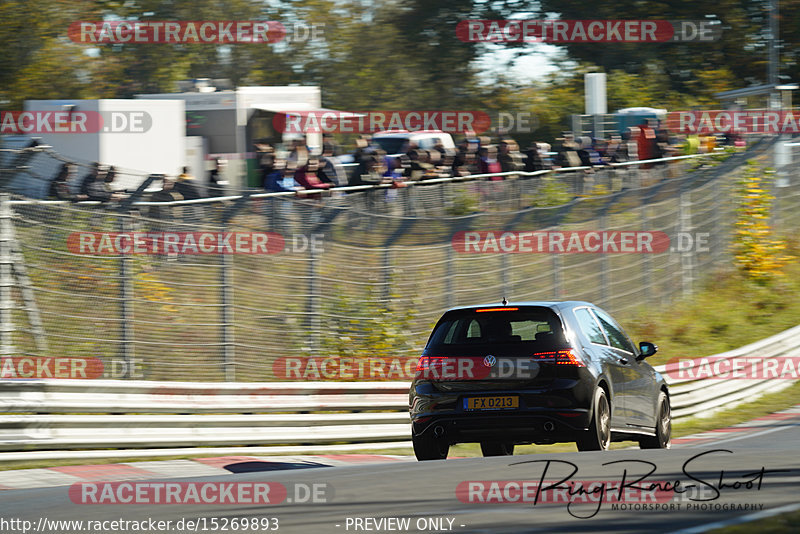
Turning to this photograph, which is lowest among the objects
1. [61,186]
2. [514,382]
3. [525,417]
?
[525,417]

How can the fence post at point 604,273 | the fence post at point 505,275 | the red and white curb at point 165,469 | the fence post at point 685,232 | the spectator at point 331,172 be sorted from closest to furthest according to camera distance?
the red and white curb at point 165,469 → the fence post at point 505,275 → the spectator at point 331,172 → the fence post at point 604,273 → the fence post at point 685,232

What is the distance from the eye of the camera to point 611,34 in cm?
5812

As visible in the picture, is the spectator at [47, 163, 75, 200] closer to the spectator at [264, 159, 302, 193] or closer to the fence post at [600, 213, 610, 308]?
the spectator at [264, 159, 302, 193]

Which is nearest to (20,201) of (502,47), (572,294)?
(572,294)

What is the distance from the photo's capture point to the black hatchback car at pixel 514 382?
10.8 metres

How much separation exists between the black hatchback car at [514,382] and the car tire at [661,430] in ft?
4.63

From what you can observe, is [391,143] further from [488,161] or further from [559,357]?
[559,357]

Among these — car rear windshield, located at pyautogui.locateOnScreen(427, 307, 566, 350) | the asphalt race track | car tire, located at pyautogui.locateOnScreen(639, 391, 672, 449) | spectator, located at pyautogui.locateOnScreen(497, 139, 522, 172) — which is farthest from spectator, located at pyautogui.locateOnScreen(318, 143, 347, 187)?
the asphalt race track

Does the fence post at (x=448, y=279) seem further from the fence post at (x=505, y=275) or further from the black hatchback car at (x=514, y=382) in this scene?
the black hatchback car at (x=514, y=382)

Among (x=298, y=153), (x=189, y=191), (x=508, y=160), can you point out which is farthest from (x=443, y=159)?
(x=189, y=191)

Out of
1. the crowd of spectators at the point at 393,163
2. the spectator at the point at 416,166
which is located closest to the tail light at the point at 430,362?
the crowd of spectators at the point at 393,163

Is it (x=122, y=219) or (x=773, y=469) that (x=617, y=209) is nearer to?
(x=122, y=219)

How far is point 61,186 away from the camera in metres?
16.3

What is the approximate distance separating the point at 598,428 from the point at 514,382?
2.74 ft
